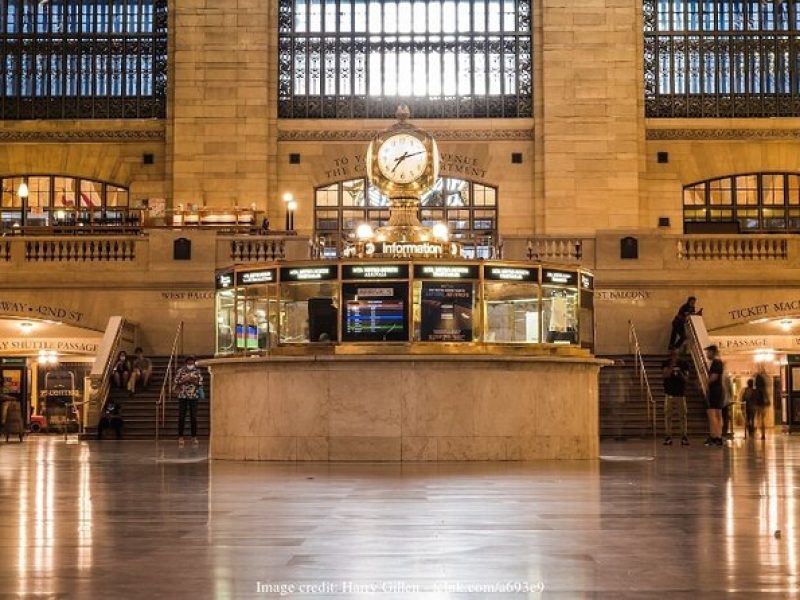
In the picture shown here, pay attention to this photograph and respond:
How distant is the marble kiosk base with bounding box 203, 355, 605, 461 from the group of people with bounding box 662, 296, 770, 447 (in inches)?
274

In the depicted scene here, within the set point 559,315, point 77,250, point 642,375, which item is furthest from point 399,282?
point 77,250

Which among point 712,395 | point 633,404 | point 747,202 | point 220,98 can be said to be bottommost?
point 633,404

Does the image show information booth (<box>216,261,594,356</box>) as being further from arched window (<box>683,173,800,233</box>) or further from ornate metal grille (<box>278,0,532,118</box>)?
arched window (<box>683,173,800,233</box>)

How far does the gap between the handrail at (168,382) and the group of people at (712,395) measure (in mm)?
10778

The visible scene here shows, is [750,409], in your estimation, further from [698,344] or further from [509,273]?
[509,273]

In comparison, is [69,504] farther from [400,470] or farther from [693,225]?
[693,225]

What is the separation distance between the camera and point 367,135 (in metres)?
46.6

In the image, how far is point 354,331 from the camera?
2111 centimetres

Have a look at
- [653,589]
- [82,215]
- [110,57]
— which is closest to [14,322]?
[82,215]

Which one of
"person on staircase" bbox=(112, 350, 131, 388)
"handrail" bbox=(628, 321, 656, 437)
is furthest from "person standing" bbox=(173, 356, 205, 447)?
"handrail" bbox=(628, 321, 656, 437)

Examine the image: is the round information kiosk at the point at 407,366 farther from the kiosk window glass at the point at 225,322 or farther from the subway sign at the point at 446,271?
the kiosk window glass at the point at 225,322

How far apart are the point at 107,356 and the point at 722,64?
22.7 metres

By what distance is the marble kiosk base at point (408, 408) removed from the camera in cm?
2069

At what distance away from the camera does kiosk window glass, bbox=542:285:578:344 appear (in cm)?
2188
